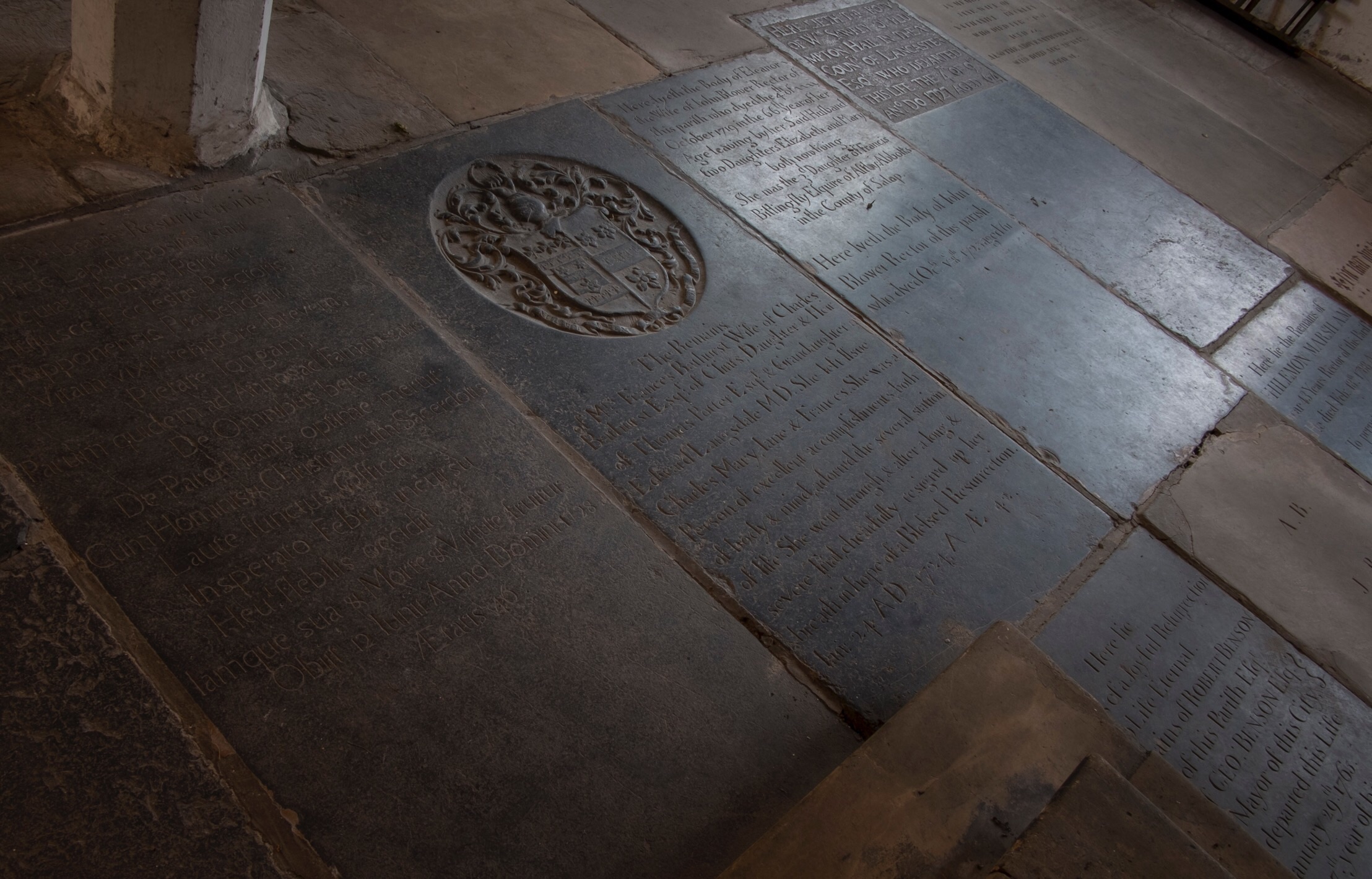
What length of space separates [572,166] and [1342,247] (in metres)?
4.86

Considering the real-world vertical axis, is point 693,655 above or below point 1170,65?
below

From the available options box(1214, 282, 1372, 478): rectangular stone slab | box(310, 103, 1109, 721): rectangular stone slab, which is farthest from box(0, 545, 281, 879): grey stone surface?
box(1214, 282, 1372, 478): rectangular stone slab

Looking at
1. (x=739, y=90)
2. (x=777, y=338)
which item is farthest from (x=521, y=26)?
(x=777, y=338)

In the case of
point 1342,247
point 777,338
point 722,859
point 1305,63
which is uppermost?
point 1305,63

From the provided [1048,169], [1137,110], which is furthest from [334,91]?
[1137,110]

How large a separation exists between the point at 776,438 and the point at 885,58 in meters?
3.48

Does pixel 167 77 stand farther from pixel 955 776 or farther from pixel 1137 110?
pixel 1137 110

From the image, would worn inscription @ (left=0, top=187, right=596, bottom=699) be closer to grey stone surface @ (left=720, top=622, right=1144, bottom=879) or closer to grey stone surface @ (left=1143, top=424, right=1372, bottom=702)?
grey stone surface @ (left=720, top=622, right=1144, bottom=879)

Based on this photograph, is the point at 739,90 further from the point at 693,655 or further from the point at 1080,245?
the point at 693,655

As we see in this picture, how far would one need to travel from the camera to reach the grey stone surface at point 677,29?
499 cm

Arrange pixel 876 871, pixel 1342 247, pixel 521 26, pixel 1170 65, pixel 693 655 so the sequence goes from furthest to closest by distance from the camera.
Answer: pixel 1170 65, pixel 1342 247, pixel 521 26, pixel 693 655, pixel 876 871

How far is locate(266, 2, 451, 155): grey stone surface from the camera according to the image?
12.2 feet

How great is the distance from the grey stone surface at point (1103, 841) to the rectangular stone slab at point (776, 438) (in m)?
0.69

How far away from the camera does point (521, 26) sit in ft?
15.6
